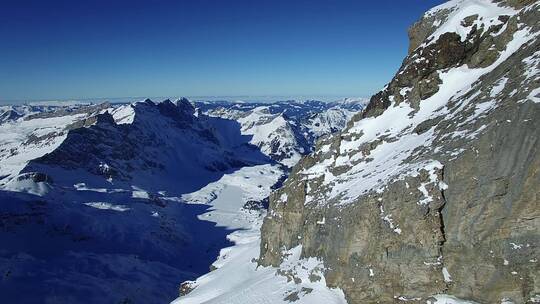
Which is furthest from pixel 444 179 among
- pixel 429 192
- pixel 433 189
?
pixel 429 192

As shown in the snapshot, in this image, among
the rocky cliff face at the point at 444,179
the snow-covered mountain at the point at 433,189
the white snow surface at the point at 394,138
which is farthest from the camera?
the white snow surface at the point at 394,138

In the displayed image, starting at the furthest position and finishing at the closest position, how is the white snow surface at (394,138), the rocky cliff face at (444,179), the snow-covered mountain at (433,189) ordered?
the white snow surface at (394,138) < the snow-covered mountain at (433,189) < the rocky cliff face at (444,179)

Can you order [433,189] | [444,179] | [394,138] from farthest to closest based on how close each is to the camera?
[394,138] → [433,189] → [444,179]

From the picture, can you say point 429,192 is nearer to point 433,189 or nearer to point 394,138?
point 433,189

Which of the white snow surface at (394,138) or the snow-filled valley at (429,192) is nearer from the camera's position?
the snow-filled valley at (429,192)

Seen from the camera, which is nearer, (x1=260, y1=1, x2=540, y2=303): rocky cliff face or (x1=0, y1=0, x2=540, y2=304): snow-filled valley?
(x1=260, y1=1, x2=540, y2=303): rocky cliff face

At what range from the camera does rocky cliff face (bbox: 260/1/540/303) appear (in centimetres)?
3162

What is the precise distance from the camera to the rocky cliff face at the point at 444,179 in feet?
104

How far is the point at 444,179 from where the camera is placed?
36.2 m

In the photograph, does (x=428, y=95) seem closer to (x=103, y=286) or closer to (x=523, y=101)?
(x=523, y=101)

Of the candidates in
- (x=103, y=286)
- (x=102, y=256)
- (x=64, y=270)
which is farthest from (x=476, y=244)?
(x=102, y=256)

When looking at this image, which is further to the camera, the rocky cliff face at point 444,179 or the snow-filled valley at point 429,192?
the snow-filled valley at point 429,192

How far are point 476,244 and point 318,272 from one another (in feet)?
59.5

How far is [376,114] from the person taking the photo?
5931 centimetres
